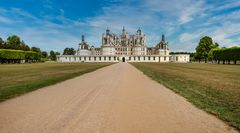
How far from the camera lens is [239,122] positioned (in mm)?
5812

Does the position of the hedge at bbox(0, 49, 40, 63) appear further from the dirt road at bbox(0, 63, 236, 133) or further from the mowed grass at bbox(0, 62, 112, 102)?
the dirt road at bbox(0, 63, 236, 133)

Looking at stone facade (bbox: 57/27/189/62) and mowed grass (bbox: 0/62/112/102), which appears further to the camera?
stone facade (bbox: 57/27/189/62)

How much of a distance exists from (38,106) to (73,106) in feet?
4.28

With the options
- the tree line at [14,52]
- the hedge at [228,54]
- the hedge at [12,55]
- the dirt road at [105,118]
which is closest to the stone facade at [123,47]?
the tree line at [14,52]

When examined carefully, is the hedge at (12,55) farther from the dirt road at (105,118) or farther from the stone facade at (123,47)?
the dirt road at (105,118)

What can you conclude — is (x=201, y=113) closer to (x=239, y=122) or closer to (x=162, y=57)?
(x=239, y=122)

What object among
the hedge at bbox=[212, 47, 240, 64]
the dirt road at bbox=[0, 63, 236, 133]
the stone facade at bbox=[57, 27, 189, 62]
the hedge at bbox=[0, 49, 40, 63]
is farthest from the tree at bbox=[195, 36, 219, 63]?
the dirt road at bbox=[0, 63, 236, 133]

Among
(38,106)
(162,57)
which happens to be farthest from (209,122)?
(162,57)

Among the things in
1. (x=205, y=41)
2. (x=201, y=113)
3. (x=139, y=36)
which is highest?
(x=139, y=36)

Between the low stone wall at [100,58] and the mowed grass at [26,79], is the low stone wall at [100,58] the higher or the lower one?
the higher one

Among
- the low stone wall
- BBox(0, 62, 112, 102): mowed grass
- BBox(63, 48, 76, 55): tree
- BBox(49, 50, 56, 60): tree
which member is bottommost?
BBox(0, 62, 112, 102): mowed grass

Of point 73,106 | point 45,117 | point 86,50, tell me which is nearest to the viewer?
point 45,117

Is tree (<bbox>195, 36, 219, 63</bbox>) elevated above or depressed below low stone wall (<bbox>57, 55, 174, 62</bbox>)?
above

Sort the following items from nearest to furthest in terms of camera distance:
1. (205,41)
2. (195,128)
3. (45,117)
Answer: (195,128)
(45,117)
(205,41)
